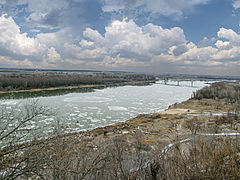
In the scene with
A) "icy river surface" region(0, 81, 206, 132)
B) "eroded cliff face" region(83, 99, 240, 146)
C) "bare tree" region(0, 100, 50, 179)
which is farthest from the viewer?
"icy river surface" region(0, 81, 206, 132)

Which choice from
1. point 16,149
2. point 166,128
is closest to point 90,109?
point 166,128

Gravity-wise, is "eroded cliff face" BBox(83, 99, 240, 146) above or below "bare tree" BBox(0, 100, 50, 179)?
below

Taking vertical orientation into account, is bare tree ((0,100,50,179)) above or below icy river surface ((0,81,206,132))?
above

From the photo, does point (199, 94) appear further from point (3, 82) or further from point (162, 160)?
point (3, 82)

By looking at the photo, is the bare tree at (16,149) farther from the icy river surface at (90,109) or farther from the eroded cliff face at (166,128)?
the eroded cliff face at (166,128)

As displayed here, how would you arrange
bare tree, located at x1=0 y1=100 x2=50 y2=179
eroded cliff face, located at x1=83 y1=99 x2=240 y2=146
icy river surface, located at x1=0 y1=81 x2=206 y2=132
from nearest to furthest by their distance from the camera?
bare tree, located at x1=0 y1=100 x2=50 y2=179 < eroded cliff face, located at x1=83 y1=99 x2=240 y2=146 < icy river surface, located at x1=0 y1=81 x2=206 y2=132

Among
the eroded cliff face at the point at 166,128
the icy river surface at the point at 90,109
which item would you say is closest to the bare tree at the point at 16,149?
the icy river surface at the point at 90,109

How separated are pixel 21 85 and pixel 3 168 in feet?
180

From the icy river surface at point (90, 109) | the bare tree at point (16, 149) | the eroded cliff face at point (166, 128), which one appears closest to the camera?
the bare tree at point (16, 149)

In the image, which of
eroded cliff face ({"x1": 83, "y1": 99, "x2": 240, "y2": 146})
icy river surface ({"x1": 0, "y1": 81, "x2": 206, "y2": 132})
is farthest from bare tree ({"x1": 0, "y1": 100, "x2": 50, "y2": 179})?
eroded cliff face ({"x1": 83, "y1": 99, "x2": 240, "y2": 146})

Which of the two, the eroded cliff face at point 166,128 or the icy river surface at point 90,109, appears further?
the icy river surface at point 90,109

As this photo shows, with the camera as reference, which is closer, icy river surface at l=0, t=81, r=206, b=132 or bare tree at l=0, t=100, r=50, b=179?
bare tree at l=0, t=100, r=50, b=179

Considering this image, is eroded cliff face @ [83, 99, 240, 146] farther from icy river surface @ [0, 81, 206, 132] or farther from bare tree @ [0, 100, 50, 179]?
bare tree @ [0, 100, 50, 179]

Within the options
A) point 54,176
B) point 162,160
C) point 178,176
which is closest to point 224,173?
point 178,176
